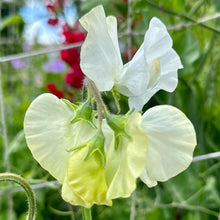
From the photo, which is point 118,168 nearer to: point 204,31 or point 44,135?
point 44,135

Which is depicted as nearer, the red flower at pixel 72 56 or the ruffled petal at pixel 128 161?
the ruffled petal at pixel 128 161

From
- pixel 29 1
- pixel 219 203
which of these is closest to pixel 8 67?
pixel 29 1

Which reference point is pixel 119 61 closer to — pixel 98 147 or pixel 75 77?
pixel 98 147

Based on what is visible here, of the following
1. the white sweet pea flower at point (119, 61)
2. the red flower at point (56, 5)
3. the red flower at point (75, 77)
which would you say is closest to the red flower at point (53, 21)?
the red flower at point (56, 5)

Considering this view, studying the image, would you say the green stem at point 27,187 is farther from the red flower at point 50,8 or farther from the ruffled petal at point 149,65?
the red flower at point 50,8

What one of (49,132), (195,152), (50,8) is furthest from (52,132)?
(50,8)

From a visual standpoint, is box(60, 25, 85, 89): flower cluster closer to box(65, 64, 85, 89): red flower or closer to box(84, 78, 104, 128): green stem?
box(65, 64, 85, 89): red flower

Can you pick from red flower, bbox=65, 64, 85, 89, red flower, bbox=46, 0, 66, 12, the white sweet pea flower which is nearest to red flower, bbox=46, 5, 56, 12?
red flower, bbox=46, 0, 66, 12
